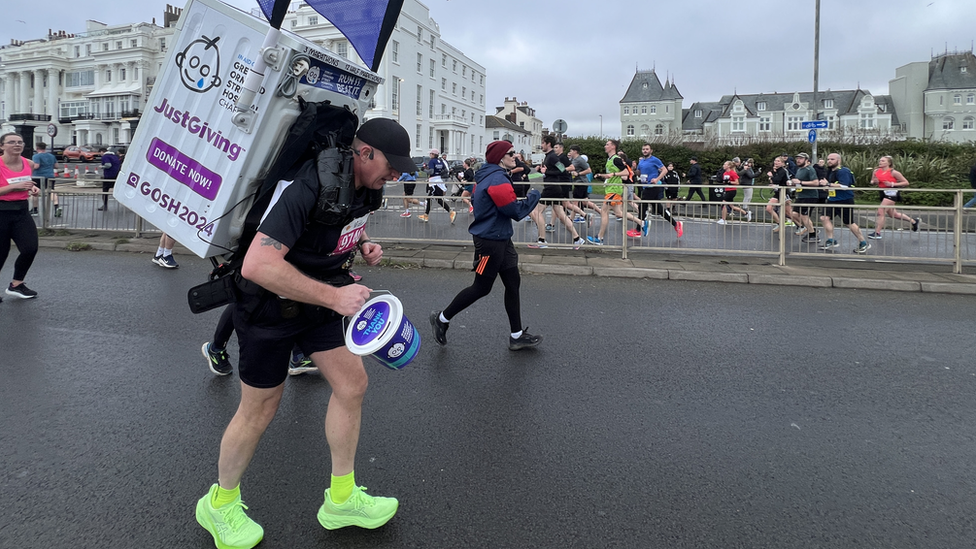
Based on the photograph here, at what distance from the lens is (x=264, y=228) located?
86.9 inches

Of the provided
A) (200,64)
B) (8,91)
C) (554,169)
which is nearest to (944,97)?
(554,169)

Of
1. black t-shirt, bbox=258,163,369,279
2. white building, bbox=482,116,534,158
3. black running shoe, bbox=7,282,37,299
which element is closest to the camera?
black t-shirt, bbox=258,163,369,279

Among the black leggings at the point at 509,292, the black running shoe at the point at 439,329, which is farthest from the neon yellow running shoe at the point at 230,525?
the black leggings at the point at 509,292

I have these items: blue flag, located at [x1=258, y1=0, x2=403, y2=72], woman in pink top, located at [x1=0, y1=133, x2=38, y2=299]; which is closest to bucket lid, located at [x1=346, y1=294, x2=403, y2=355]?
blue flag, located at [x1=258, y1=0, x2=403, y2=72]

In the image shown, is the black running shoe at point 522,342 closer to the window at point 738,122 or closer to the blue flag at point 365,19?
the blue flag at point 365,19

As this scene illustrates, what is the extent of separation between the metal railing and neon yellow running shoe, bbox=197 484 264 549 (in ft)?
23.6

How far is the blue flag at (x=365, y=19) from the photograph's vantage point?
10.1 ft

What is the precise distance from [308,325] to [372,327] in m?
0.36

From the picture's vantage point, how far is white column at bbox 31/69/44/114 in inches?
3174

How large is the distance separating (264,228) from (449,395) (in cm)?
226

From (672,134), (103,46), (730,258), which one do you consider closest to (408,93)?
(672,134)

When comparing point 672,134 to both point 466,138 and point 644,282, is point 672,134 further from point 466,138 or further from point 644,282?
point 466,138

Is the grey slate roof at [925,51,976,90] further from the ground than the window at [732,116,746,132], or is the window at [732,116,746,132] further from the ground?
the grey slate roof at [925,51,976,90]

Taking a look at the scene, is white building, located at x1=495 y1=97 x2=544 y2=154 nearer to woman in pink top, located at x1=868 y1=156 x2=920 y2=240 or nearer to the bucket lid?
woman in pink top, located at x1=868 y1=156 x2=920 y2=240
